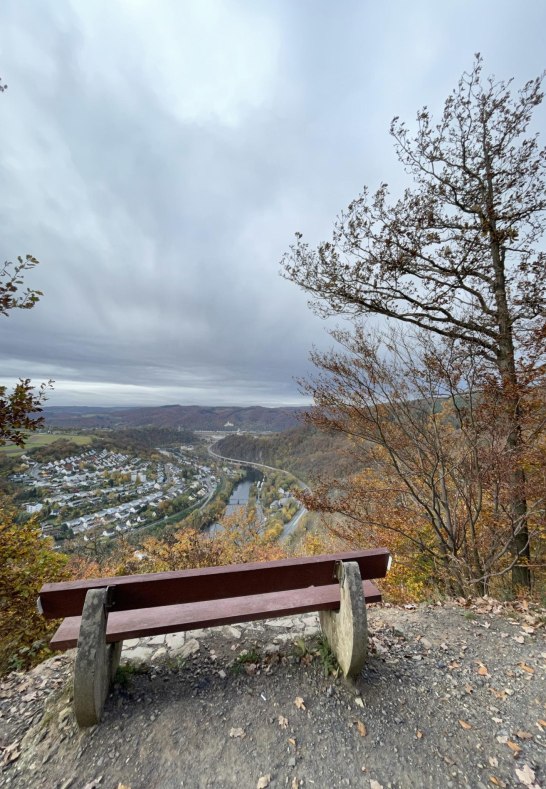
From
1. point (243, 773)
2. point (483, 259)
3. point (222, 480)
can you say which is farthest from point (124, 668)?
point (222, 480)

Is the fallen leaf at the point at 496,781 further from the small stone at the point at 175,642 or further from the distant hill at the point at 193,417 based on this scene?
the distant hill at the point at 193,417

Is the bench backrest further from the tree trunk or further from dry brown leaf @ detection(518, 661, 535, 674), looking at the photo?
the tree trunk

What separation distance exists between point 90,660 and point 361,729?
1997 mm

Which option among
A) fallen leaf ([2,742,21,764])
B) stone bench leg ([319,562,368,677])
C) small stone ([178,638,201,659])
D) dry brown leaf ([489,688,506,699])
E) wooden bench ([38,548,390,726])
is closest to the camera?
fallen leaf ([2,742,21,764])

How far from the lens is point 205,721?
2.27 meters

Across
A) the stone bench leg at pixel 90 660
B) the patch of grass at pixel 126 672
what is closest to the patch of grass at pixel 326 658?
the patch of grass at pixel 126 672

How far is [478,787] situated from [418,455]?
4452mm

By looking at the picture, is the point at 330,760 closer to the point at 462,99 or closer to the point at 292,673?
the point at 292,673

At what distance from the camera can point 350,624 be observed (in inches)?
97.8

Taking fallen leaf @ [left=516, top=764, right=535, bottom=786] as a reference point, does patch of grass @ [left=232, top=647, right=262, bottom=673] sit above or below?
below

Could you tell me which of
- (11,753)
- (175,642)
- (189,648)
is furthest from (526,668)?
(11,753)

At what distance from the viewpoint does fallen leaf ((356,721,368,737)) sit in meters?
2.20

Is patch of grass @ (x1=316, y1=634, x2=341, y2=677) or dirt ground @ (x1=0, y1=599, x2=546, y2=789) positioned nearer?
dirt ground @ (x1=0, y1=599, x2=546, y2=789)

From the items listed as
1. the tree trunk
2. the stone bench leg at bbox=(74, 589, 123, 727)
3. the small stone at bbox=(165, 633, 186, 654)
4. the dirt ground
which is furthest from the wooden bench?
the tree trunk
